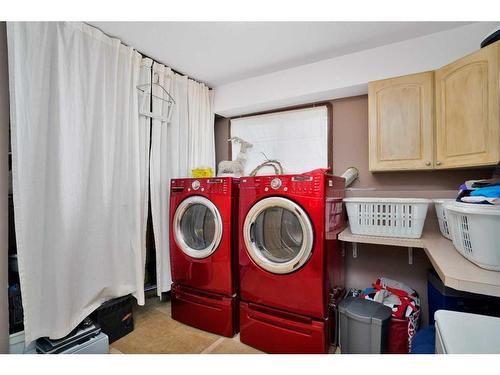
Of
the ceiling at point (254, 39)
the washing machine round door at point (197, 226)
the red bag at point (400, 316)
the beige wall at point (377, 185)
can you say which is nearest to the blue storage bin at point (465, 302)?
the red bag at point (400, 316)

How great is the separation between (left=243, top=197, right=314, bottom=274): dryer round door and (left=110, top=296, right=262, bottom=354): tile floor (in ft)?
2.18

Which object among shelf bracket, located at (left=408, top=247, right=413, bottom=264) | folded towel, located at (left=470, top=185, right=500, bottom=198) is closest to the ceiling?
folded towel, located at (left=470, top=185, right=500, bottom=198)

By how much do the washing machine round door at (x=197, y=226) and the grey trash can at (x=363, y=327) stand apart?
105 centimetres

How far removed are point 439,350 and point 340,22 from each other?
1989 mm

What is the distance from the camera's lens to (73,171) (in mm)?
1662

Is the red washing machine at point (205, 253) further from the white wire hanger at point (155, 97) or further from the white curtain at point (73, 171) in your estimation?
the white wire hanger at point (155, 97)

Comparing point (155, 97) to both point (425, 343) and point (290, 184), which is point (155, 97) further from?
point (425, 343)

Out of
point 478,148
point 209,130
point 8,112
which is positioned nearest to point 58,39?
point 8,112

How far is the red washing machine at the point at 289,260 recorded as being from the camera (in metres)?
1.61

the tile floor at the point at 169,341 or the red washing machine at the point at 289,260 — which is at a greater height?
the red washing machine at the point at 289,260

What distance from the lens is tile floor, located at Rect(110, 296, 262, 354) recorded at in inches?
69.5

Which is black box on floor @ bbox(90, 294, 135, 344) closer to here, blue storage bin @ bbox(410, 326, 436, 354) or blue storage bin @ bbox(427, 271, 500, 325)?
blue storage bin @ bbox(410, 326, 436, 354)

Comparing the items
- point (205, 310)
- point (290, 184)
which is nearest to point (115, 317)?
point (205, 310)
